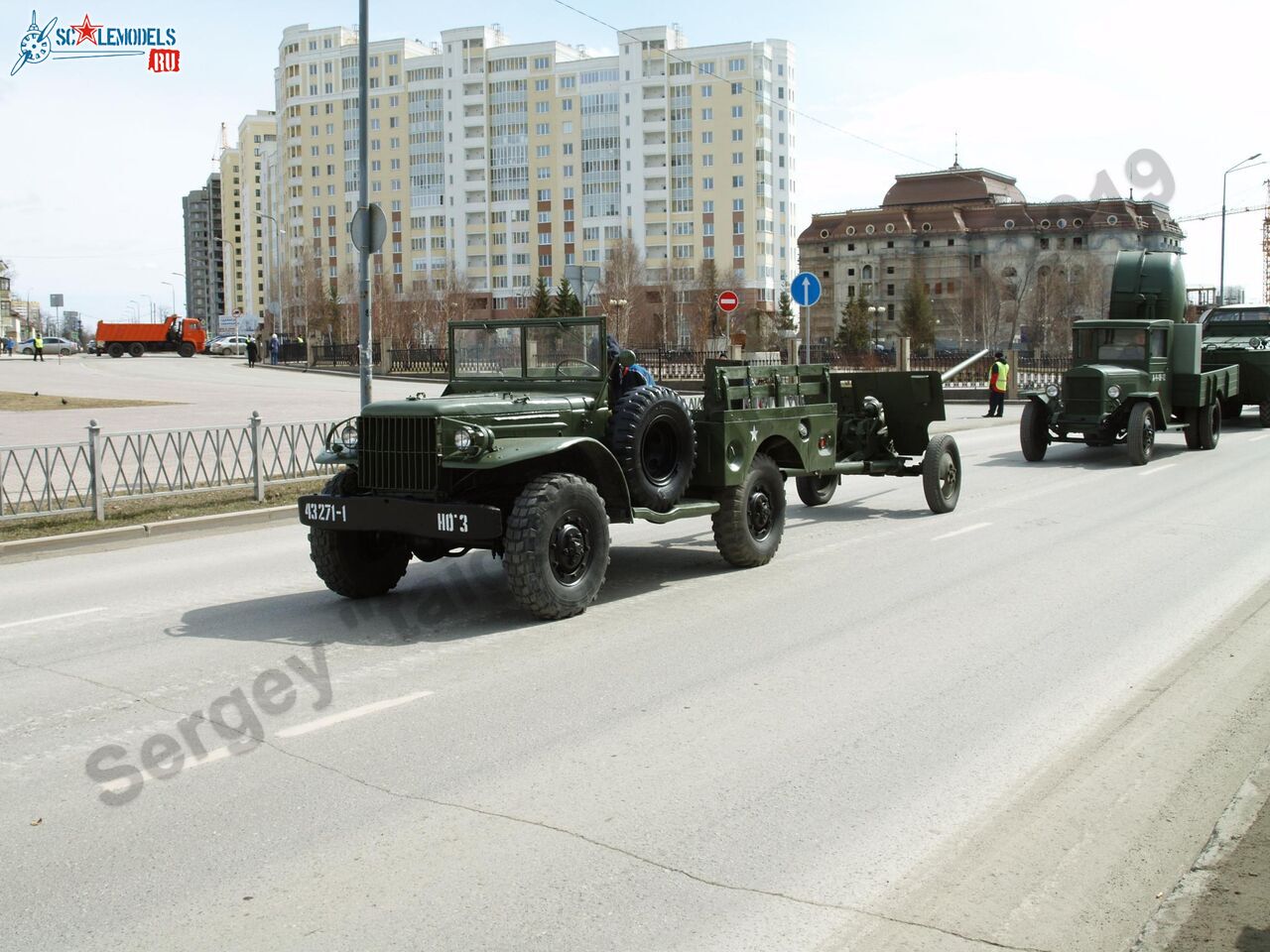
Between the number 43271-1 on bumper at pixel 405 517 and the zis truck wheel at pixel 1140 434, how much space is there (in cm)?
1448

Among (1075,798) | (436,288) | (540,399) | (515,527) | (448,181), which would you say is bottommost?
(1075,798)

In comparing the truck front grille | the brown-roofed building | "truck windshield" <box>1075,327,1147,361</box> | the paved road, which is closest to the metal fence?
the paved road

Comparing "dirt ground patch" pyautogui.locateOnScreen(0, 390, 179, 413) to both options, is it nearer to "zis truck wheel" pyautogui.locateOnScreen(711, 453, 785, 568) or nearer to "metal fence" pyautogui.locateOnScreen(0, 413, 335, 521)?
"metal fence" pyautogui.locateOnScreen(0, 413, 335, 521)

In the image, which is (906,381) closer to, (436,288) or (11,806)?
(11,806)

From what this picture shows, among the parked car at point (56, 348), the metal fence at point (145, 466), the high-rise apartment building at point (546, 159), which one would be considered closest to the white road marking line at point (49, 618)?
the metal fence at point (145, 466)

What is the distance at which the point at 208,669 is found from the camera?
23.3ft

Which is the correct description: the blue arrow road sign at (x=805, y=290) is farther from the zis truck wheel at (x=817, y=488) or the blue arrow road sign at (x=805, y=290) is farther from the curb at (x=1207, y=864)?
the curb at (x=1207, y=864)

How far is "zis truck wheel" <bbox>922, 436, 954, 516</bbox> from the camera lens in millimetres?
13891

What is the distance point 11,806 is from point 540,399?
4805mm

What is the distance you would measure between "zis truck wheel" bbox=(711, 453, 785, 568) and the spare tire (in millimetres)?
496

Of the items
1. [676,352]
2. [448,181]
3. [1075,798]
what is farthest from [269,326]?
[1075,798]

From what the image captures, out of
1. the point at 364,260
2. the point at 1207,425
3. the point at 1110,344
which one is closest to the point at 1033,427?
the point at 1110,344

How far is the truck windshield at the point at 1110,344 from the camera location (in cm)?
2092

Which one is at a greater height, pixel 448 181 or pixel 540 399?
pixel 448 181
